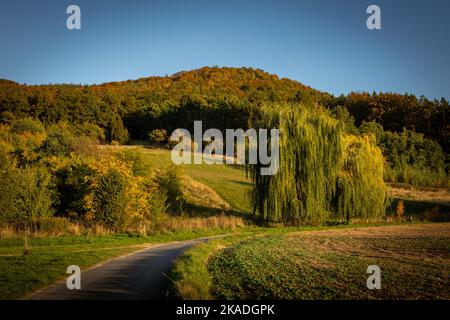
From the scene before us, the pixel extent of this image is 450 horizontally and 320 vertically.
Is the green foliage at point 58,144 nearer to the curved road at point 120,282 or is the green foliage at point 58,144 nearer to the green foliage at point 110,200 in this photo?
the green foliage at point 110,200

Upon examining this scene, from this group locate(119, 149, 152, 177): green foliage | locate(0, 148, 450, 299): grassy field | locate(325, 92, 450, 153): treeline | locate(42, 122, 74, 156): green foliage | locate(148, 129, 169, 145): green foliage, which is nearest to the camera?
locate(0, 148, 450, 299): grassy field

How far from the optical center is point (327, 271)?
1379 centimetres

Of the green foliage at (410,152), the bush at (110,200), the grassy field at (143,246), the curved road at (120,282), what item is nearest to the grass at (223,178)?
the bush at (110,200)

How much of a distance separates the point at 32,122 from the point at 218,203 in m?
41.8

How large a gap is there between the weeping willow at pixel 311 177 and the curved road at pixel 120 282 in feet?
58.4

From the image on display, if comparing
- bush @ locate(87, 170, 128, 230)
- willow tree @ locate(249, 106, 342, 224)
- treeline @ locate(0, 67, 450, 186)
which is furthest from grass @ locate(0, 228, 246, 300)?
treeline @ locate(0, 67, 450, 186)

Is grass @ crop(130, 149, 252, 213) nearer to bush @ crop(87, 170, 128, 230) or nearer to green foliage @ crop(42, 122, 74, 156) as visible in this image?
green foliage @ crop(42, 122, 74, 156)

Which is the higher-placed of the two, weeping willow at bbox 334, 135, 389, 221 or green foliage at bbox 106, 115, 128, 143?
green foliage at bbox 106, 115, 128, 143

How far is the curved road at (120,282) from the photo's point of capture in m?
10.7

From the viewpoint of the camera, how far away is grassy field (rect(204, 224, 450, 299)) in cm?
1083

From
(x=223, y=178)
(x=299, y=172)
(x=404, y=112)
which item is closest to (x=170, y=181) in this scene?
(x=299, y=172)

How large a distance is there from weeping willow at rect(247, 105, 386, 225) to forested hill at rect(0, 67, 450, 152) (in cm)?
5289

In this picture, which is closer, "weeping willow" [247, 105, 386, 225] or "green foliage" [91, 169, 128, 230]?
"green foliage" [91, 169, 128, 230]

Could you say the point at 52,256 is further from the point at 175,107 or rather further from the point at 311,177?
the point at 175,107
